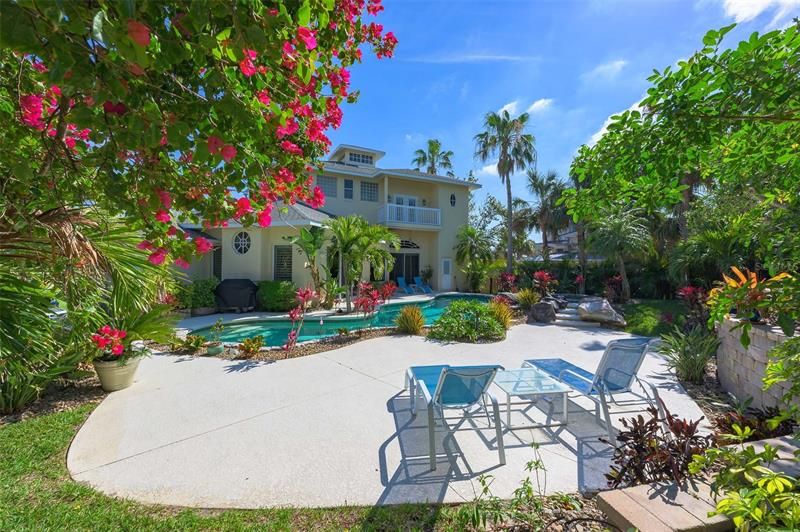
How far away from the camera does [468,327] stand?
9.92 m

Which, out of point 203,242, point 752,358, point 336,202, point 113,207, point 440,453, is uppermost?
point 336,202

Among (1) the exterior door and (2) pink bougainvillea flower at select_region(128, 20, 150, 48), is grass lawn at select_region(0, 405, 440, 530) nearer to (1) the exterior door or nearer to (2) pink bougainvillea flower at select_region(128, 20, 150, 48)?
(2) pink bougainvillea flower at select_region(128, 20, 150, 48)

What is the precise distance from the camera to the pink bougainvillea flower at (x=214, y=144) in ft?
5.24

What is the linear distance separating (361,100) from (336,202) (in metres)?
19.3

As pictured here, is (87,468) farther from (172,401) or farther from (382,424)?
(382,424)

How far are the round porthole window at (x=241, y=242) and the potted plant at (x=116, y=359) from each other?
37.8ft

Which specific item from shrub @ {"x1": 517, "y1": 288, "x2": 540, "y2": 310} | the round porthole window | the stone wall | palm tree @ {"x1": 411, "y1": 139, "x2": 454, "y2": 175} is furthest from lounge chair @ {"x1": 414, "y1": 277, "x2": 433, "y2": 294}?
palm tree @ {"x1": 411, "y1": 139, "x2": 454, "y2": 175}

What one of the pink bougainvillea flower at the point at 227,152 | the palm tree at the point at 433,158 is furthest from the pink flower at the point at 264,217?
the palm tree at the point at 433,158

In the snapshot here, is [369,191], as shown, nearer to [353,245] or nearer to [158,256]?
[353,245]

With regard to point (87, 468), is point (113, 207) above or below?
above

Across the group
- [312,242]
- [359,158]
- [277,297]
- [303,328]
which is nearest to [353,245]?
[312,242]

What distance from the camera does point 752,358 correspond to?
507cm

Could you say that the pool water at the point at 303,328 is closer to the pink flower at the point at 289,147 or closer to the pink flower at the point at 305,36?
the pink flower at the point at 289,147

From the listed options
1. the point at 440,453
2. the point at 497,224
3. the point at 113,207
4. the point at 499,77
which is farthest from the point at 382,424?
the point at 497,224
